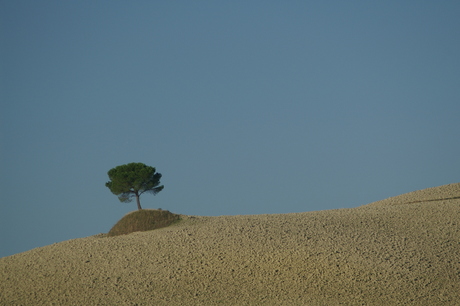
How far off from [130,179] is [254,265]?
9032 mm

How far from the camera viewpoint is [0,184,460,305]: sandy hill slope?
11.1 m

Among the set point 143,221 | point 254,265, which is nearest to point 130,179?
point 143,221

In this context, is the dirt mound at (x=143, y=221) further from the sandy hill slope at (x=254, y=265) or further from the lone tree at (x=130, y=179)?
the lone tree at (x=130, y=179)

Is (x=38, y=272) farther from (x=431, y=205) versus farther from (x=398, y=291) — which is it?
(x=431, y=205)

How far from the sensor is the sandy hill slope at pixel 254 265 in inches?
439

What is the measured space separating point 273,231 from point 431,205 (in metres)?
5.72

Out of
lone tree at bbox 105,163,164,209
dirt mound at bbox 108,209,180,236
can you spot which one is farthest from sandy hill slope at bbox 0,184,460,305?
lone tree at bbox 105,163,164,209

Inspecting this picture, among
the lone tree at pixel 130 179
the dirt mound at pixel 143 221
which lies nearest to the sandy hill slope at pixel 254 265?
the dirt mound at pixel 143 221

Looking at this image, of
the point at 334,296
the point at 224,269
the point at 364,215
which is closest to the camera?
the point at 334,296

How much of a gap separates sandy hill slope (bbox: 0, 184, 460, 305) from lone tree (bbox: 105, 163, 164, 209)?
17.7ft

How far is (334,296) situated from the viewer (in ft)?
36.0

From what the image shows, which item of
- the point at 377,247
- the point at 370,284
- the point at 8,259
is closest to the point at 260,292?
the point at 370,284

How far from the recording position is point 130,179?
19750mm

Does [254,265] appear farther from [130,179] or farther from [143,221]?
[130,179]
